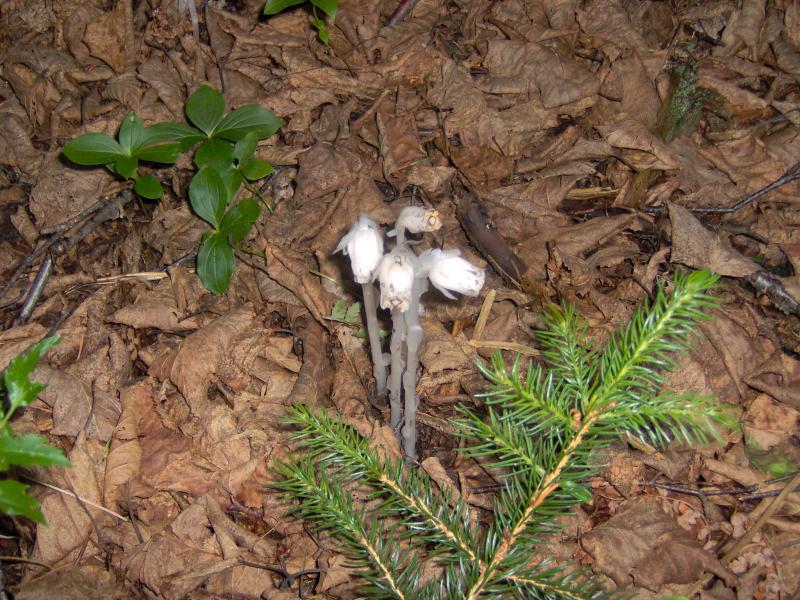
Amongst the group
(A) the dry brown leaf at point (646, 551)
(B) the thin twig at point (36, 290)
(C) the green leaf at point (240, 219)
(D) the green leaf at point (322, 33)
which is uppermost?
(D) the green leaf at point (322, 33)

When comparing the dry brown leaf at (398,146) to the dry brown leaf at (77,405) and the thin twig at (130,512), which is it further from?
the thin twig at (130,512)

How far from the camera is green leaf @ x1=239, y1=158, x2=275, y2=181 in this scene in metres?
3.08

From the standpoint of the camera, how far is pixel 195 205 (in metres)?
2.86

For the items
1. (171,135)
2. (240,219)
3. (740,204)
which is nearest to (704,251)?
(740,204)

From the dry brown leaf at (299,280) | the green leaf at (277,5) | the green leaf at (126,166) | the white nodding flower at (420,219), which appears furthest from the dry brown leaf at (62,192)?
the white nodding flower at (420,219)

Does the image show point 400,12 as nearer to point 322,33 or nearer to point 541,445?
point 322,33

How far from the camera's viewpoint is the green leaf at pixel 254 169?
3.08 m

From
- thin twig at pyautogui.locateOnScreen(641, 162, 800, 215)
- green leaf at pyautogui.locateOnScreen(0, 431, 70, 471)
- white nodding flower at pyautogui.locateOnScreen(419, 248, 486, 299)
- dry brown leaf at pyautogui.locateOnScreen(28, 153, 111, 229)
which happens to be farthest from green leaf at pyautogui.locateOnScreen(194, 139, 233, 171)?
thin twig at pyautogui.locateOnScreen(641, 162, 800, 215)

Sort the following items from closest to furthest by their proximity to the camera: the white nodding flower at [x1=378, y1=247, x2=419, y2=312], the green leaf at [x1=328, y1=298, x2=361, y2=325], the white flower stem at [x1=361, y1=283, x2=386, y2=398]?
the white nodding flower at [x1=378, y1=247, x2=419, y2=312] < the white flower stem at [x1=361, y1=283, x2=386, y2=398] < the green leaf at [x1=328, y1=298, x2=361, y2=325]

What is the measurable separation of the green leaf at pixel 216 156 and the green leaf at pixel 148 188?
22 cm

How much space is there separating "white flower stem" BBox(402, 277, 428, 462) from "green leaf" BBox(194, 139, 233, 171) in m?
1.45

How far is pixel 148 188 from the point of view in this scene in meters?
3.00

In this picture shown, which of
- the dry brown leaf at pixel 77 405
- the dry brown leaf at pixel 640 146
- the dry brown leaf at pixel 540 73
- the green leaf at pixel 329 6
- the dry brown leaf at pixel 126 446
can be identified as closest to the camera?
the dry brown leaf at pixel 126 446

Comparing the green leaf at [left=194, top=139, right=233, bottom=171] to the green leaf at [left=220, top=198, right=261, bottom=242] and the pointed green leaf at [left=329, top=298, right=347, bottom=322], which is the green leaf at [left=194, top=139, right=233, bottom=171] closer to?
the green leaf at [left=220, top=198, right=261, bottom=242]
